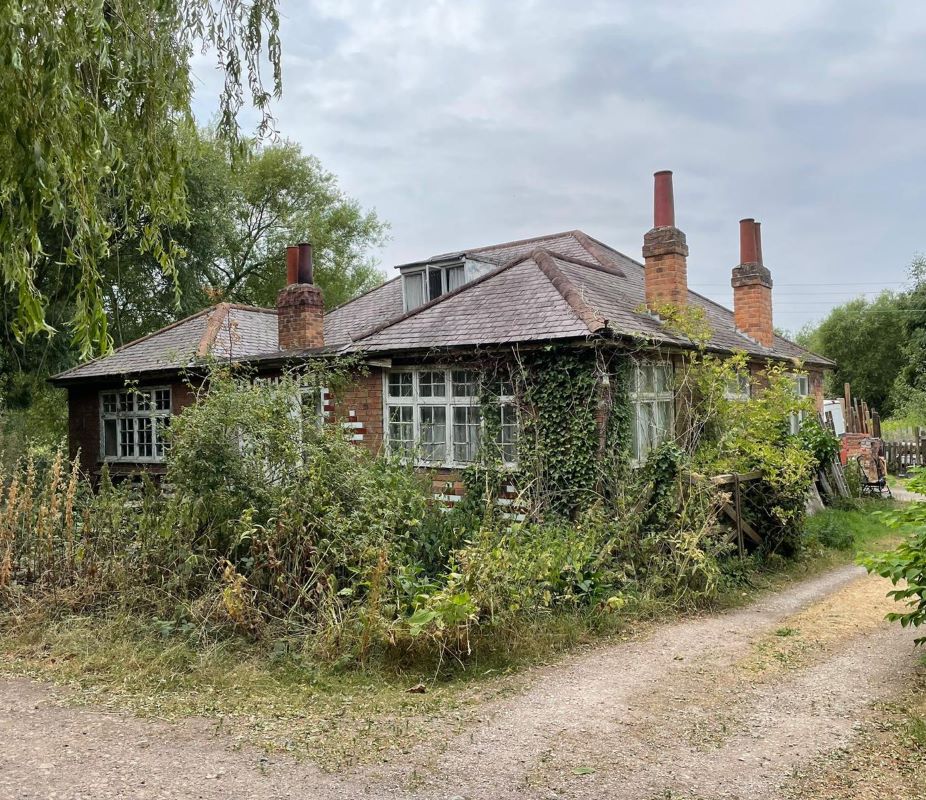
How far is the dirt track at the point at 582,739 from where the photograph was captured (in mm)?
4285

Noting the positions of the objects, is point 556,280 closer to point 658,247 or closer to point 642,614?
point 658,247

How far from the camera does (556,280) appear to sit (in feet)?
39.5

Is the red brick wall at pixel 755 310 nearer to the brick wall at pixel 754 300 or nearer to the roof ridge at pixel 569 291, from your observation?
the brick wall at pixel 754 300

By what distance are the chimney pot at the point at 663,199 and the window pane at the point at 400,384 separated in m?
4.96

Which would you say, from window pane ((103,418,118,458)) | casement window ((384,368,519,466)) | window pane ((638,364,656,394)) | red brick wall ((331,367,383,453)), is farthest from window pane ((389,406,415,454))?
window pane ((103,418,118,458))

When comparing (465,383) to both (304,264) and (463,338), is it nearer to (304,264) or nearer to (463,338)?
(463,338)

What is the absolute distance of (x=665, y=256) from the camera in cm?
1242

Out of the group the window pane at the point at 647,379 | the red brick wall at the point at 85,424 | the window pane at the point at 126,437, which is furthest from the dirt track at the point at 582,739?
the red brick wall at the point at 85,424

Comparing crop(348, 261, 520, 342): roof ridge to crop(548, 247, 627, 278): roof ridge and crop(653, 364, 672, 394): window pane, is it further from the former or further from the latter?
crop(653, 364, 672, 394): window pane

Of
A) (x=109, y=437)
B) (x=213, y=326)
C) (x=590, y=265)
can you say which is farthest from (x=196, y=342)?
(x=590, y=265)

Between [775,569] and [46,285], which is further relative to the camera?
[46,285]

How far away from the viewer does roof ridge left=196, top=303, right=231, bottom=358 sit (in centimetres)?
1720

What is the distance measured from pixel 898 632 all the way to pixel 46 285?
2032 cm

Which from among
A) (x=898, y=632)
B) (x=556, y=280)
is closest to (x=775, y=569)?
(x=898, y=632)
